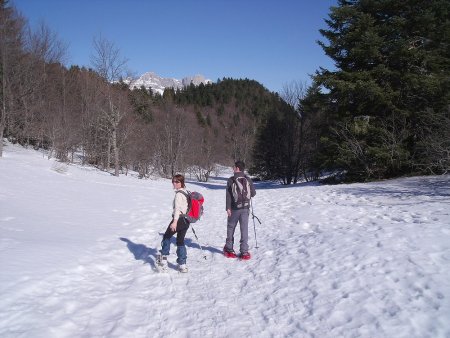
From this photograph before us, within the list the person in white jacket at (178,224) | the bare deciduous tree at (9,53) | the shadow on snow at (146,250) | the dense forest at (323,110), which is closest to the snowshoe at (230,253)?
the shadow on snow at (146,250)

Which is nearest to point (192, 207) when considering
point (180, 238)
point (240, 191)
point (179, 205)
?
point (179, 205)

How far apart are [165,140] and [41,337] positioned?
38.8 metres

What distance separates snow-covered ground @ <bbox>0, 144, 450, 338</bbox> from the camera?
410 centimetres

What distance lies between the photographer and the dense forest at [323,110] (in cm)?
1694

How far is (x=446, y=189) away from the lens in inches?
461

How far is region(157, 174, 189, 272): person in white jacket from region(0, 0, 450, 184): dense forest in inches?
388

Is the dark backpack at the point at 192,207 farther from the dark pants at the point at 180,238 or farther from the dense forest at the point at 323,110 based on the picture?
the dense forest at the point at 323,110

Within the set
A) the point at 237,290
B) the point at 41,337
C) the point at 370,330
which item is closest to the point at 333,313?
the point at 370,330

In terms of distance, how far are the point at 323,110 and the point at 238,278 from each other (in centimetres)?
1697

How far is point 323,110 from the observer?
20.7 meters

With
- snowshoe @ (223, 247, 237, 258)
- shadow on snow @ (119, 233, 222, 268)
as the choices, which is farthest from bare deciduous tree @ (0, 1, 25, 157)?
snowshoe @ (223, 247, 237, 258)

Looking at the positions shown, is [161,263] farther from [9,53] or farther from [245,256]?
[9,53]

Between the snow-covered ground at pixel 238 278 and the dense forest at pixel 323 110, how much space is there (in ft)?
21.8

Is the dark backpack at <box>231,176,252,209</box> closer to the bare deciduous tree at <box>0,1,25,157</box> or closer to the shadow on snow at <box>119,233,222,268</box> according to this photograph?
the shadow on snow at <box>119,233,222,268</box>
